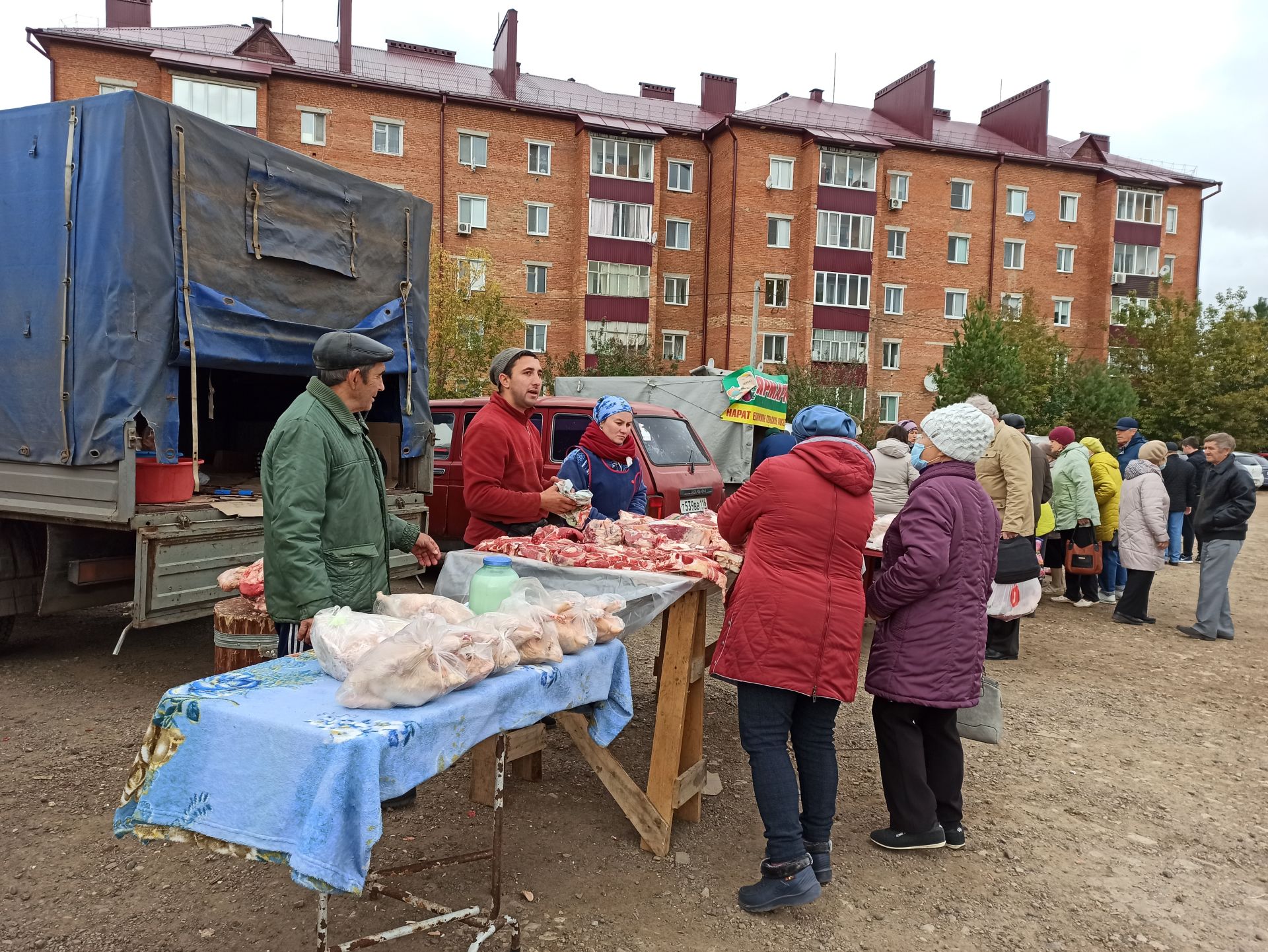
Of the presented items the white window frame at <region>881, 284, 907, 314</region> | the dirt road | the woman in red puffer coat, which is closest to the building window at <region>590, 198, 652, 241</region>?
the white window frame at <region>881, 284, 907, 314</region>

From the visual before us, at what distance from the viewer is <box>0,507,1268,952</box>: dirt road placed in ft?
9.98

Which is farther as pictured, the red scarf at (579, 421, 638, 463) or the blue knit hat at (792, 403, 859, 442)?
the red scarf at (579, 421, 638, 463)

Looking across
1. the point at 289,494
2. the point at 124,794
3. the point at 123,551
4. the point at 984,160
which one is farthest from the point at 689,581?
the point at 984,160

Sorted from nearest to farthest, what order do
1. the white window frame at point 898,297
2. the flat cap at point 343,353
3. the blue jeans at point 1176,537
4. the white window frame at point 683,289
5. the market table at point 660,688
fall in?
the flat cap at point 343,353
the market table at point 660,688
the blue jeans at point 1176,537
the white window frame at point 683,289
the white window frame at point 898,297

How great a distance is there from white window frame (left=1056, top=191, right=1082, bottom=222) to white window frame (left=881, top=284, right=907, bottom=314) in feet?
30.0

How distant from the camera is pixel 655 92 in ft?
132

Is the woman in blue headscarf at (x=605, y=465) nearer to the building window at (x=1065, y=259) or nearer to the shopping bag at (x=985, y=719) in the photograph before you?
the shopping bag at (x=985, y=719)

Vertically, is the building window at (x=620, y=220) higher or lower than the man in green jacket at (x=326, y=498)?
higher

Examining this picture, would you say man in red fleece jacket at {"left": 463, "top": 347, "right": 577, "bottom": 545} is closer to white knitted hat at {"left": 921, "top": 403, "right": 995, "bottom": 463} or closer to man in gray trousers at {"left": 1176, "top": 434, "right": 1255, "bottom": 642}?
white knitted hat at {"left": 921, "top": 403, "right": 995, "bottom": 463}

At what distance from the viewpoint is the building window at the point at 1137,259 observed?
40688 millimetres

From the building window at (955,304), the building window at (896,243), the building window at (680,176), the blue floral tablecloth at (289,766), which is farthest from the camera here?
the building window at (955,304)

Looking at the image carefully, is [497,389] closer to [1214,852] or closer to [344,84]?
[1214,852]

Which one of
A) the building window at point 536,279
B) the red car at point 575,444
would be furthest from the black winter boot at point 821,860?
the building window at point 536,279

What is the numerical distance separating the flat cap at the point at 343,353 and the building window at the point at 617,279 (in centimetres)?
3235
